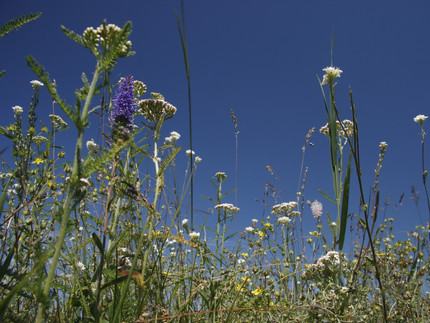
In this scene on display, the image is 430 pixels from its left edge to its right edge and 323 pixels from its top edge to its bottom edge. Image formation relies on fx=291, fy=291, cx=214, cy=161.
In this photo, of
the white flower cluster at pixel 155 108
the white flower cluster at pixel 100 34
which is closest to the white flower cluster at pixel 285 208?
the white flower cluster at pixel 155 108

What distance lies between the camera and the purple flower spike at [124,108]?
176cm

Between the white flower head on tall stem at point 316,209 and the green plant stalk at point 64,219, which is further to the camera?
the white flower head on tall stem at point 316,209

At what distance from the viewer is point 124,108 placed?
1849mm

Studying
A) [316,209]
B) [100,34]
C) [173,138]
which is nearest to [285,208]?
[316,209]

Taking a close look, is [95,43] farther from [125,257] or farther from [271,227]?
[271,227]

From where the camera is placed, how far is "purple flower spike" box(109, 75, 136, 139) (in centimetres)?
176

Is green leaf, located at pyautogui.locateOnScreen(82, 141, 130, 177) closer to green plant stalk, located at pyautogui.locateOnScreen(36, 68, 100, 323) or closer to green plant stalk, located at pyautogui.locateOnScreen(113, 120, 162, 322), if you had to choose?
green plant stalk, located at pyautogui.locateOnScreen(36, 68, 100, 323)

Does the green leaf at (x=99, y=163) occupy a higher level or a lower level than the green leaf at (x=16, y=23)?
lower

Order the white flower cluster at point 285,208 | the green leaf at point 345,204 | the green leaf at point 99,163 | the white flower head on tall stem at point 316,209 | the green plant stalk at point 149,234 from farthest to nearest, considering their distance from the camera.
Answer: the white flower cluster at point 285,208
the white flower head on tall stem at point 316,209
the green leaf at point 345,204
the green plant stalk at point 149,234
the green leaf at point 99,163

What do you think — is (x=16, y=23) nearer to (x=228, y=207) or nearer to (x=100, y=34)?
(x=100, y=34)

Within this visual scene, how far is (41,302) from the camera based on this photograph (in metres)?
0.77

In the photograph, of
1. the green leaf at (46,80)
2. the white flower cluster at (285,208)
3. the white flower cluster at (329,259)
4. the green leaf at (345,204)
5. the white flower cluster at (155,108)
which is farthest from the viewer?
the white flower cluster at (285,208)

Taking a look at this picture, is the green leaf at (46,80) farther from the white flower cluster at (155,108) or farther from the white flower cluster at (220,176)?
the white flower cluster at (220,176)

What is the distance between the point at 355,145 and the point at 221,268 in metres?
1.23
